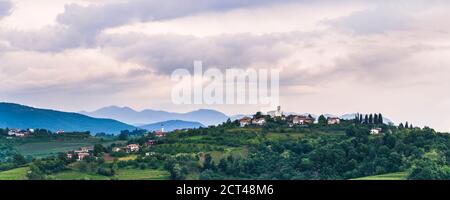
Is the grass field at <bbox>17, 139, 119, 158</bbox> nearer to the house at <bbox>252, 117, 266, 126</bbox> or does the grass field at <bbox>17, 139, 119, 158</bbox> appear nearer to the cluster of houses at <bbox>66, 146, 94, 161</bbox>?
the cluster of houses at <bbox>66, 146, 94, 161</bbox>

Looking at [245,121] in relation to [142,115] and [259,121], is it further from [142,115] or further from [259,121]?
[142,115]

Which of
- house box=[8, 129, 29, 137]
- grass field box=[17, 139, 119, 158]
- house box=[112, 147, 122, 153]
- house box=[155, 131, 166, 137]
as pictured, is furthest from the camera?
house box=[8, 129, 29, 137]

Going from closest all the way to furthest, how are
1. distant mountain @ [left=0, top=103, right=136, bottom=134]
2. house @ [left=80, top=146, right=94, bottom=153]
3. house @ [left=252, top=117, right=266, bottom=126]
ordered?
house @ [left=80, top=146, right=94, bottom=153] → house @ [left=252, top=117, right=266, bottom=126] → distant mountain @ [left=0, top=103, right=136, bottom=134]

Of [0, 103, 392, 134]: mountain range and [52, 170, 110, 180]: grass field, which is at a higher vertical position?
[0, 103, 392, 134]: mountain range

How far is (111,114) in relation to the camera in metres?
27.3

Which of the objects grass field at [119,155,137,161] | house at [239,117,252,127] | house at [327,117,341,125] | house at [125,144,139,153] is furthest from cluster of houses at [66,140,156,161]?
house at [327,117,341,125]

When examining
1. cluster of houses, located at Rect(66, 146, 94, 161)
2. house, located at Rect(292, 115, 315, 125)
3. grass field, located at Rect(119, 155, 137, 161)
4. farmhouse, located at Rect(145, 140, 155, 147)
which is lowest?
grass field, located at Rect(119, 155, 137, 161)

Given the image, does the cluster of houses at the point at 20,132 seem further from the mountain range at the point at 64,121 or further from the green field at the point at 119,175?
the green field at the point at 119,175

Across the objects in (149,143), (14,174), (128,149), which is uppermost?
(149,143)

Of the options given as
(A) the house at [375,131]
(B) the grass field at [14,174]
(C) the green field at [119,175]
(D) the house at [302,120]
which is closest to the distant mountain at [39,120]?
(D) the house at [302,120]

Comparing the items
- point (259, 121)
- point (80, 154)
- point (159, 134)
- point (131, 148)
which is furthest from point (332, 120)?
point (80, 154)

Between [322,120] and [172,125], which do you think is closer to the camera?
[172,125]
